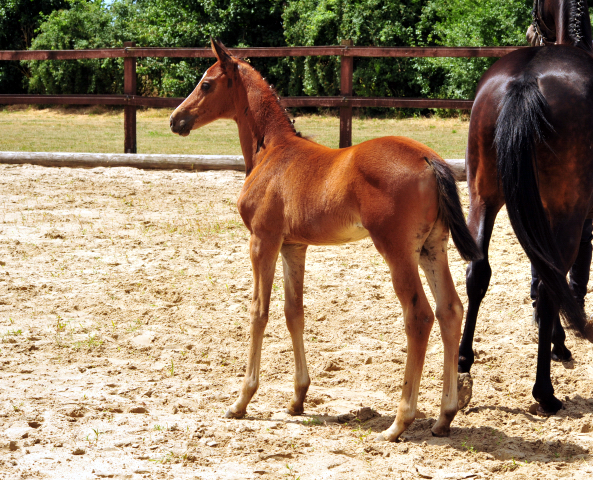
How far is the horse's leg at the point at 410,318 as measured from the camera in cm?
299

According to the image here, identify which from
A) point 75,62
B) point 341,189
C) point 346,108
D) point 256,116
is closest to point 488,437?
point 341,189

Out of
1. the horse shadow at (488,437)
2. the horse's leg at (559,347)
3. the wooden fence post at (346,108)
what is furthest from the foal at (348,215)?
the wooden fence post at (346,108)

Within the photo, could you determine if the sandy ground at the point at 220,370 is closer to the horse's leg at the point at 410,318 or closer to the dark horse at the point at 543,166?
the horse's leg at the point at 410,318

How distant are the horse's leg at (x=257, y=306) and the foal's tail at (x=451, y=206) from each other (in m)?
0.88

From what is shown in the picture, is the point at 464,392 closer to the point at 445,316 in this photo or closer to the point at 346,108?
the point at 445,316

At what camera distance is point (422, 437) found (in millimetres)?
3168

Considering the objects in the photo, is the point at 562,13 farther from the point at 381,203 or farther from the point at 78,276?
the point at 78,276

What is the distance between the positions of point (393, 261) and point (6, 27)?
1238 inches

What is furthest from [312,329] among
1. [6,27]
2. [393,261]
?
[6,27]

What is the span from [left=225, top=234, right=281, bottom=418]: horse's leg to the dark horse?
3.88 feet

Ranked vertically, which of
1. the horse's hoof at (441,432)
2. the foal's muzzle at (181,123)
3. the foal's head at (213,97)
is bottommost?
the horse's hoof at (441,432)

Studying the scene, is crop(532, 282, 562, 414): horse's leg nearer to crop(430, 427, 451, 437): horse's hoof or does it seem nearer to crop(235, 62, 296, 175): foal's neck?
crop(430, 427, 451, 437): horse's hoof

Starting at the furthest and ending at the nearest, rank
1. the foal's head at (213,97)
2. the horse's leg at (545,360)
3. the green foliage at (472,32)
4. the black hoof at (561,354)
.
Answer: the green foliage at (472,32) < the black hoof at (561,354) < the foal's head at (213,97) < the horse's leg at (545,360)

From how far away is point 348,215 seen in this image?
3156 mm
